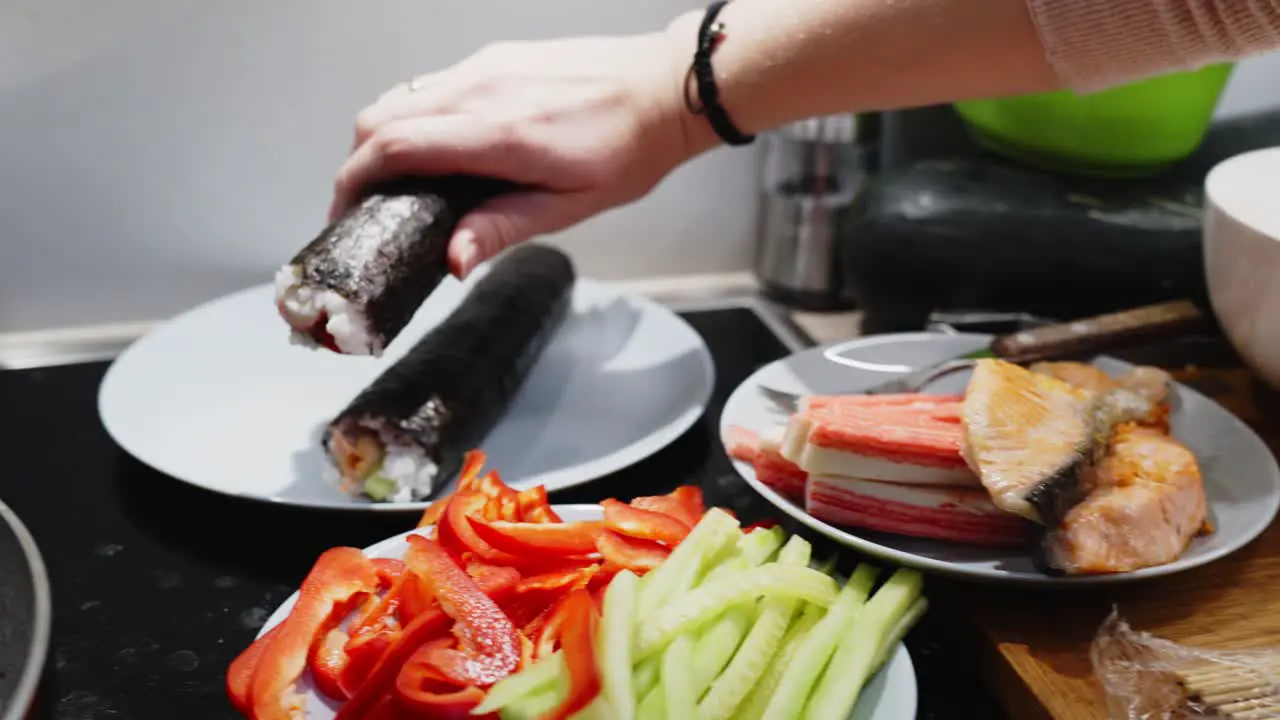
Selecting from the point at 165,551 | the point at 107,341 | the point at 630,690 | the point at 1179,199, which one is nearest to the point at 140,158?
the point at 107,341

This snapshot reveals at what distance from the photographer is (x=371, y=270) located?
1.02m

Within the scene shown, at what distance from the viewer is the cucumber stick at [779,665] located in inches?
29.2

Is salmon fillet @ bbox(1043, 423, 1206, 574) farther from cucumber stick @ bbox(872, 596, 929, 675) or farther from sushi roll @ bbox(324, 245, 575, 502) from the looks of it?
sushi roll @ bbox(324, 245, 575, 502)

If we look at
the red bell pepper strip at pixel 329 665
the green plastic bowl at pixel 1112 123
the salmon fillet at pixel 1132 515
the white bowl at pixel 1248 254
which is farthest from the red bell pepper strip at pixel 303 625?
the green plastic bowl at pixel 1112 123

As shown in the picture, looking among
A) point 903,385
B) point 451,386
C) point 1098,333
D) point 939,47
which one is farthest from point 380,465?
point 1098,333

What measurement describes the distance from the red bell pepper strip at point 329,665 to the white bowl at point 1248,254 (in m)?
0.94

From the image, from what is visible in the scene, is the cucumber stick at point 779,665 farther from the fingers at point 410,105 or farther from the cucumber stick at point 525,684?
the fingers at point 410,105

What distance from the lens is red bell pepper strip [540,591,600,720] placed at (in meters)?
0.67

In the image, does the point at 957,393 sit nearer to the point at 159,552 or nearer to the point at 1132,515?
the point at 1132,515

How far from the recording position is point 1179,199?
1.46 meters

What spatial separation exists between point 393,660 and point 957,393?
2.26ft

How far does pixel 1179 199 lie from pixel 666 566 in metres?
1.03

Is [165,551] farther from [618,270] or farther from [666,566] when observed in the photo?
[618,270]

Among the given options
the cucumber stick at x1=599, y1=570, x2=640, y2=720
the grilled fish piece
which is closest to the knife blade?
the grilled fish piece
